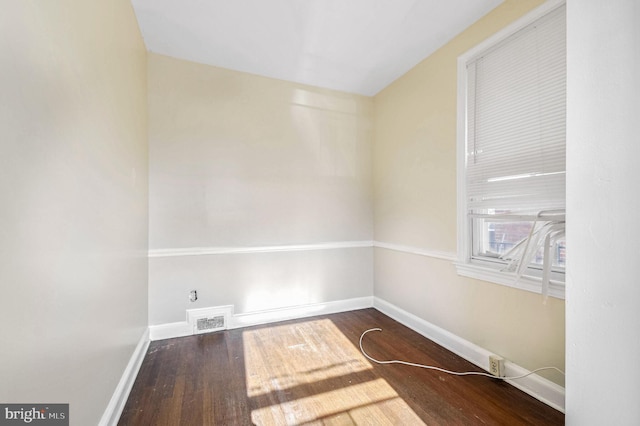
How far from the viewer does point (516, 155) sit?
175cm

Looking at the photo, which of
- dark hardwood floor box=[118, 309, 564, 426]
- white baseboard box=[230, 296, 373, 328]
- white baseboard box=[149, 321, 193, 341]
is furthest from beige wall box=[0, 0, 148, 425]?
white baseboard box=[230, 296, 373, 328]

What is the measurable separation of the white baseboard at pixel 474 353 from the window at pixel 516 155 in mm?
541

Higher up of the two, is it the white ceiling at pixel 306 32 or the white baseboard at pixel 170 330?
the white ceiling at pixel 306 32

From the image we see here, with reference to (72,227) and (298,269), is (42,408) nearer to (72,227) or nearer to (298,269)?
(72,227)

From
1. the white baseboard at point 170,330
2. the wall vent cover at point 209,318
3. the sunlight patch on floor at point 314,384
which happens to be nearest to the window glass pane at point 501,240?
the sunlight patch on floor at point 314,384

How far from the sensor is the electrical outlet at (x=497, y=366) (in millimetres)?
1759

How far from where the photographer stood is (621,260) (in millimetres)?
939

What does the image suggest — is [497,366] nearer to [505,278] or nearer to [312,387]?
[505,278]

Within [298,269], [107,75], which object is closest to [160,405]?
[298,269]

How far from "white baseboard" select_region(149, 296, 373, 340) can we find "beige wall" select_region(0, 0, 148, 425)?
746mm

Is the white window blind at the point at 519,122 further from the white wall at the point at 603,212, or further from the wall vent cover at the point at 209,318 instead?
the wall vent cover at the point at 209,318

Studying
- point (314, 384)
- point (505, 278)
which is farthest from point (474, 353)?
point (314, 384)

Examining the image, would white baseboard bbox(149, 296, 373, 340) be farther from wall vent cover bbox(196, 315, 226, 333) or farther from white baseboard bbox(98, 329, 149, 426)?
white baseboard bbox(98, 329, 149, 426)

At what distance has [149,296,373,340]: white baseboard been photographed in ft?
7.91
